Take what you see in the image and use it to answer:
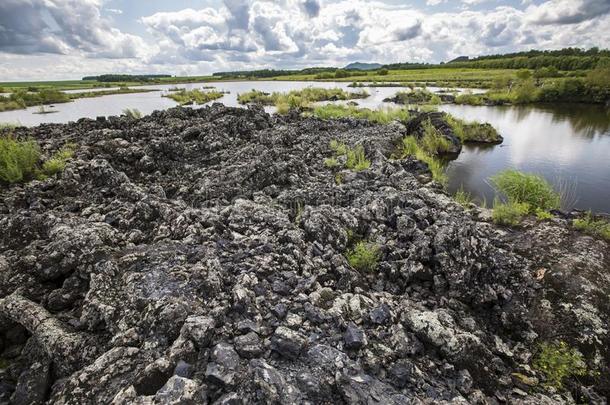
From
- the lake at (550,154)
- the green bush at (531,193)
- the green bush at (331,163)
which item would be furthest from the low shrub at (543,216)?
the green bush at (331,163)

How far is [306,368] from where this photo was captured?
3.79 m

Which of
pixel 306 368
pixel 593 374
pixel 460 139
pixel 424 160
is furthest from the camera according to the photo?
pixel 460 139

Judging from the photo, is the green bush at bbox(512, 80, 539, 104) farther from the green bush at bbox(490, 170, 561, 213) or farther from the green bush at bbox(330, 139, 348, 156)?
the green bush at bbox(490, 170, 561, 213)

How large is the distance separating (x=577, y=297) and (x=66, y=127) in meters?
22.2

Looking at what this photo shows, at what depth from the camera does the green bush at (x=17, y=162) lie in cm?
1032

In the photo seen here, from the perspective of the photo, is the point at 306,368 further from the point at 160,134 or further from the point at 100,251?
the point at 160,134

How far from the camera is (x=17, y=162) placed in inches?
425

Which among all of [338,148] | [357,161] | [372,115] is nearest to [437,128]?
[372,115]

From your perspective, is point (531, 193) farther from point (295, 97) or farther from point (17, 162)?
point (295, 97)

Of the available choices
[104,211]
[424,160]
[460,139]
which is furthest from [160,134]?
[460,139]

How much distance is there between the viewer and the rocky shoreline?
3.75 metres

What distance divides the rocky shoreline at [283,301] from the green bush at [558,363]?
0.32ft

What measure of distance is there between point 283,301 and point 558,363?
4346 mm

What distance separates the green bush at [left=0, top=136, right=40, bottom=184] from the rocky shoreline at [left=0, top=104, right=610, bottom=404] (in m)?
1.12
